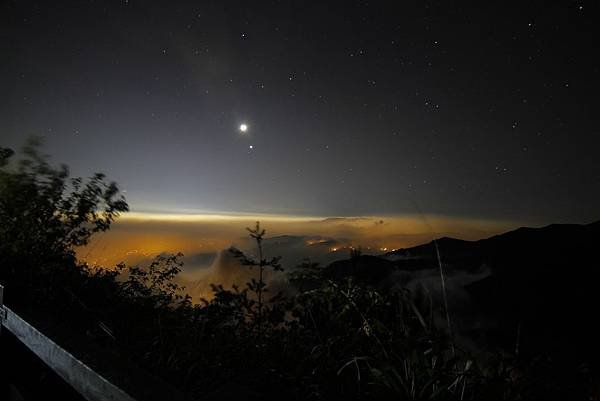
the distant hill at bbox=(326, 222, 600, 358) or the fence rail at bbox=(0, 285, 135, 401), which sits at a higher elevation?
the fence rail at bbox=(0, 285, 135, 401)

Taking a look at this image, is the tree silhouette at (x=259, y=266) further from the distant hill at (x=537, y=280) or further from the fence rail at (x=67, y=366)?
the fence rail at (x=67, y=366)

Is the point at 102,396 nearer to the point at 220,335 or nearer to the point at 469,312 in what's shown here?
the point at 220,335

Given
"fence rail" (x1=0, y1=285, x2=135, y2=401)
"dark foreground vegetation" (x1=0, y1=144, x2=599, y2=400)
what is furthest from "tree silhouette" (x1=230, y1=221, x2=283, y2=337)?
"fence rail" (x1=0, y1=285, x2=135, y2=401)

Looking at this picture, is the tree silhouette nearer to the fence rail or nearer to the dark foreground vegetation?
the dark foreground vegetation

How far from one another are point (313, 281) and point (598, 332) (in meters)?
59.6

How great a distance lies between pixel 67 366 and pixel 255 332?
3042mm

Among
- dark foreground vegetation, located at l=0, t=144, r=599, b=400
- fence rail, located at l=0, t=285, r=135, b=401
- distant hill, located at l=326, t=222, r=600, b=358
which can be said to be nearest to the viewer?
fence rail, located at l=0, t=285, r=135, b=401

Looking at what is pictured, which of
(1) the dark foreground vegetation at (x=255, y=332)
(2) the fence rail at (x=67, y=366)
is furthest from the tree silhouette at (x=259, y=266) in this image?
(2) the fence rail at (x=67, y=366)

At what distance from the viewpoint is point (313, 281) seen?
13.3 feet

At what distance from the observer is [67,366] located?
4.67ft

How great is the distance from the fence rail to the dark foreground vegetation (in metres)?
0.03

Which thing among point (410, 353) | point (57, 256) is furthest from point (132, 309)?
point (410, 353)

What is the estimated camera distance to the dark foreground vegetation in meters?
2.55

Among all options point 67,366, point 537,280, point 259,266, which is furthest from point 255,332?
point 537,280
